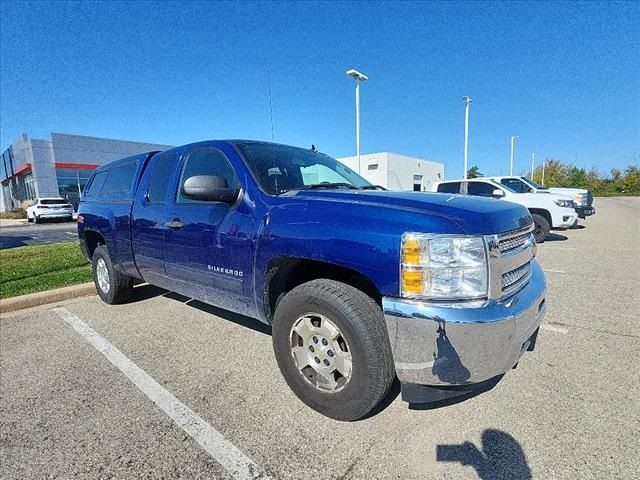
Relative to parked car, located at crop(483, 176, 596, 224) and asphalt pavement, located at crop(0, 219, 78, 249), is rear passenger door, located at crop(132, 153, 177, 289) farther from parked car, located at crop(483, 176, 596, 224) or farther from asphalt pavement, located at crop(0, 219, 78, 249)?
asphalt pavement, located at crop(0, 219, 78, 249)

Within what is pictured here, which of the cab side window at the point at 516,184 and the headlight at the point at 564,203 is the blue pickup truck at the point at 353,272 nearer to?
the headlight at the point at 564,203

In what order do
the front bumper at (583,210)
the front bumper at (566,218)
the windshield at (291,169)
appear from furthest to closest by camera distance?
1. the front bumper at (583,210)
2. the front bumper at (566,218)
3. the windshield at (291,169)

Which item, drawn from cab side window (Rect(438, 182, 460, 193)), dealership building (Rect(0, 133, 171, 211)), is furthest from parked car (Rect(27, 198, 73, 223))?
cab side window (Rect(438, 182, 460, 193))

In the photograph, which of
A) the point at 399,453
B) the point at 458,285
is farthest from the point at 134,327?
the point at 458,285

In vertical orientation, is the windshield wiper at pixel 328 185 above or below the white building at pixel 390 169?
below

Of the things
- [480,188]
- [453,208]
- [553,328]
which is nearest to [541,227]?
[480,188]

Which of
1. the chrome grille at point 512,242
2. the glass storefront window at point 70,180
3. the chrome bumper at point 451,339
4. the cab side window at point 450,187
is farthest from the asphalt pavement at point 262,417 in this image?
the glass storefront window at point 70,180

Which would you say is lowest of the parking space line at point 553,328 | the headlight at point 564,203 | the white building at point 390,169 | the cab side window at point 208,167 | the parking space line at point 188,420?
the parking space line at point 553,328

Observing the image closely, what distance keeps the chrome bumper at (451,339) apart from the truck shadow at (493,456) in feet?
1.41

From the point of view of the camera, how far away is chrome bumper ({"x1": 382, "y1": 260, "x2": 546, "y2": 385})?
6.15ft

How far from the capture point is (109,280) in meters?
4.77

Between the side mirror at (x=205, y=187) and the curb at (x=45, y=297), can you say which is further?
the curb at (x=45, y=297)

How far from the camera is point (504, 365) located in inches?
79.4

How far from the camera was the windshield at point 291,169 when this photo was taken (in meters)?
2.96
